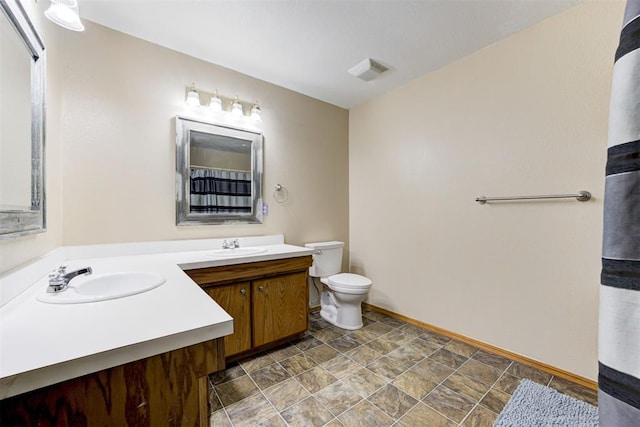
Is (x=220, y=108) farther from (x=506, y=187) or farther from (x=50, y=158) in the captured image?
(x=506, y=187)

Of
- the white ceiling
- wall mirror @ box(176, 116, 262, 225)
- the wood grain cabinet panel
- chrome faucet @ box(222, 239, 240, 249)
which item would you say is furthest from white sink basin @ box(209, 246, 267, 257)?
the white ceiling

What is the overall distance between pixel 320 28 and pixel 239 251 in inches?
69.2

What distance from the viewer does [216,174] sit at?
2.19m

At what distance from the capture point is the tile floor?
1367 mm

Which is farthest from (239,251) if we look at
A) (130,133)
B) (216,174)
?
(130,133)

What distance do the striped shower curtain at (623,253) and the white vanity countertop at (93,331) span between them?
79cm

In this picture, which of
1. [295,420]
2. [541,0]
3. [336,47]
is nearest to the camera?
[295,420]

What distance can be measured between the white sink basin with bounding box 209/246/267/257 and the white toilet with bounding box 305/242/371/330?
59 cm

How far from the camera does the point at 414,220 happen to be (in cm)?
249

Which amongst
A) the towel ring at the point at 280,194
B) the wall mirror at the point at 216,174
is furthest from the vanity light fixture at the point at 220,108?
the towel ring at the point at 280,194

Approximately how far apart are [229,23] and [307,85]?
3.16 feet

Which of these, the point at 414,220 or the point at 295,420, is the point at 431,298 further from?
the point at 295,420

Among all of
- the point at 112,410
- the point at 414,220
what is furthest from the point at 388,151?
the point at 112,410

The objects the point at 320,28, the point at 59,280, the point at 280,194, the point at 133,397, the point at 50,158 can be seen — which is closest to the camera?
the point at 133,397
